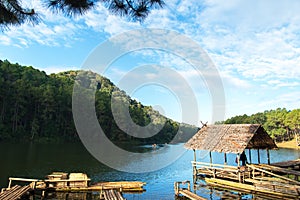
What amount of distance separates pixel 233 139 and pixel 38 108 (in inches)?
2196

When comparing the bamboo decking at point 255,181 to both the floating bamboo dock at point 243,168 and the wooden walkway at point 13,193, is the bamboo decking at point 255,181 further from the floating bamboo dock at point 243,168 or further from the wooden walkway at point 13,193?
the wooden walkway at point 13,193

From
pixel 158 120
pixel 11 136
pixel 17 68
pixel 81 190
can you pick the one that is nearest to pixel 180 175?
pixel 81 190

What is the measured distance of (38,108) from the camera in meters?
65.2

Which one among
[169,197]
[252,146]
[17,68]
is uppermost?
[17,68]

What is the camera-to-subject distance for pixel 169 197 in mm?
16750

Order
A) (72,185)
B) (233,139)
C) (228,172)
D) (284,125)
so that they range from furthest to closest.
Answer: (284,125)
(228,172)
(233,139)
(72,185)

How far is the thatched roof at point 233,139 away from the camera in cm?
1964

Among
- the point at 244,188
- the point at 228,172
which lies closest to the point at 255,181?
the point at 244,188

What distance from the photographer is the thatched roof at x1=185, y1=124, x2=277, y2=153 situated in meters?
19.6

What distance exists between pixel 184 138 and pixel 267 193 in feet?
359

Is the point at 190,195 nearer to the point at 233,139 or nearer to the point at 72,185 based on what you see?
the point at 233,139

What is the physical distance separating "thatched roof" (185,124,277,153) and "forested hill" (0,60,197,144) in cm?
4747

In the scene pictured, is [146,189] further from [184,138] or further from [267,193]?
[184,138]

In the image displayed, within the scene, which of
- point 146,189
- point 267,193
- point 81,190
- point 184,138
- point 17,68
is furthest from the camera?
point 184,138
